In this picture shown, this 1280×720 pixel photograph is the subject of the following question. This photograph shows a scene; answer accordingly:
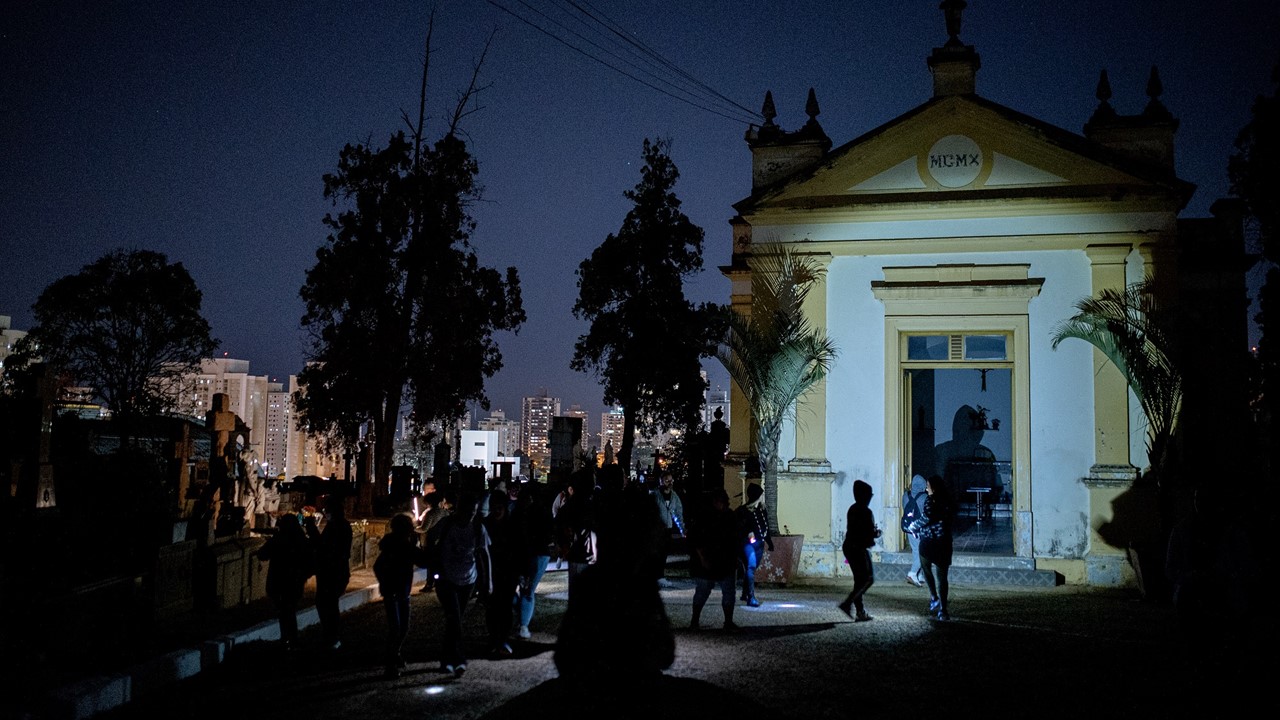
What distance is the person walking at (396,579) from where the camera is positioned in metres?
8.31

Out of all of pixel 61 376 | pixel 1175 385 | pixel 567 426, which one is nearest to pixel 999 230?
pixel 1175 385

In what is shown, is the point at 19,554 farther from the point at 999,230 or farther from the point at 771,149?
the point at 999,230

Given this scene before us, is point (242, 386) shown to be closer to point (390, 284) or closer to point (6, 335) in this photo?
point (6, 335)

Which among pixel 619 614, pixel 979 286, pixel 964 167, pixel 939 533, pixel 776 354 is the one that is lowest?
pixel 619 614

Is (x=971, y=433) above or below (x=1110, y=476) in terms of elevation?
above

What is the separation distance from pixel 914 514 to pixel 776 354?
437cm

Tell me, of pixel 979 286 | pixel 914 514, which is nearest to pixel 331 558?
pixel 914 514

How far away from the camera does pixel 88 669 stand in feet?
26.2

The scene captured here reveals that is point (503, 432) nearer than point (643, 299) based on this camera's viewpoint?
No

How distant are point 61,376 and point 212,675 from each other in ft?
121

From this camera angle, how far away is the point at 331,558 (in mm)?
9203

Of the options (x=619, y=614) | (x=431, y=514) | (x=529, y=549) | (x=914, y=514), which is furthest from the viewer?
(x=431, y=514)

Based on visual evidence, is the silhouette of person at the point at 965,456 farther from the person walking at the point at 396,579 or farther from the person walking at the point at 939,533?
the person walking at the point at 396,579

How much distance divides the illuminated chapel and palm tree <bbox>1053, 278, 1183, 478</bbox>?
63 centimetres
